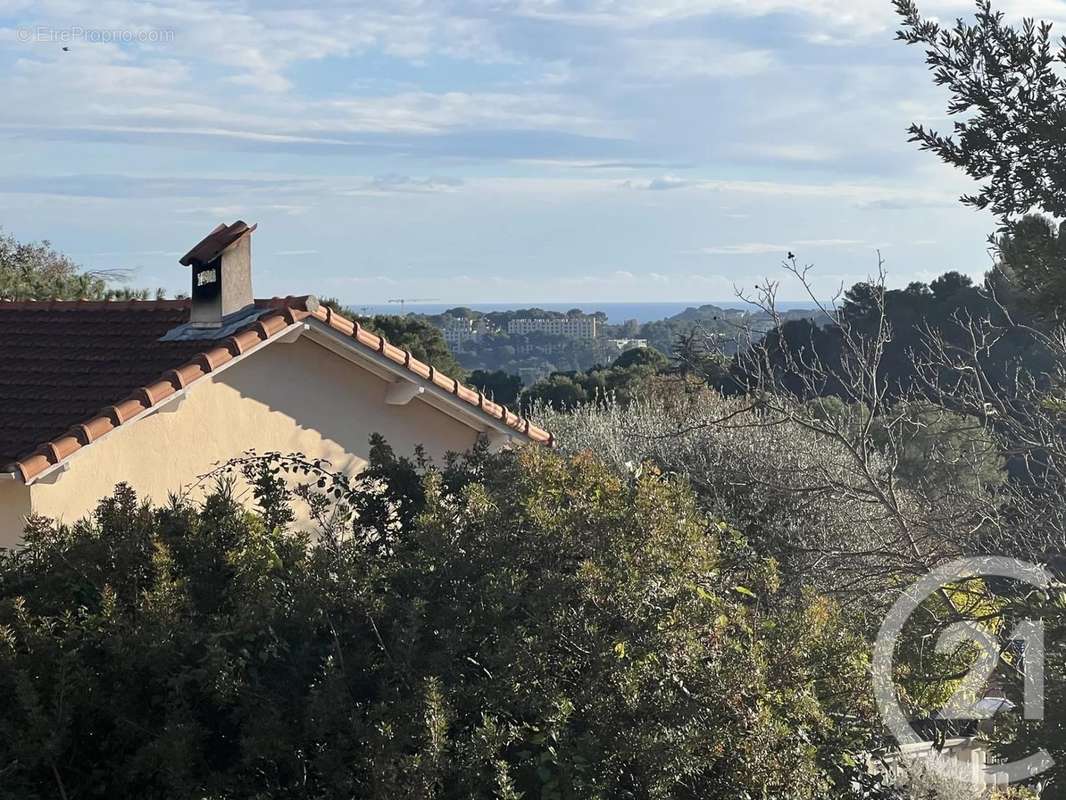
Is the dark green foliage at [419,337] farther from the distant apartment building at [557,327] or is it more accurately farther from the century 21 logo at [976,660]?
the distant apartment building at [557,327]

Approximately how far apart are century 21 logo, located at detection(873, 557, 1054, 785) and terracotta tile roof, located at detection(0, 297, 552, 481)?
512 cm

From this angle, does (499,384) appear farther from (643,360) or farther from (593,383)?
(593,383)

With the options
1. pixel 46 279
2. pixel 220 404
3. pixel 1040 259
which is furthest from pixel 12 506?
pixel 46 279

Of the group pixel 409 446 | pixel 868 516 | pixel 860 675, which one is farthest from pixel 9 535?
pixel 868 516

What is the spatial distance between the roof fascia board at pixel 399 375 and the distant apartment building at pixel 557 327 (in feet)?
166

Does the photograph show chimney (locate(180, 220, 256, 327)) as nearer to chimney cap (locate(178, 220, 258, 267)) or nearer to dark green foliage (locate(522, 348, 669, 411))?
chimney cap (locate(178, 220, 258, 267))

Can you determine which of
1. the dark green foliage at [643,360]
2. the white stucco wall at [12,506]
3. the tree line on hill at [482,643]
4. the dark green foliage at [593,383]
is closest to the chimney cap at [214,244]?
the white stucco wall at [12,506]

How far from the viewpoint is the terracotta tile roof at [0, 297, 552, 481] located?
9.20 meters

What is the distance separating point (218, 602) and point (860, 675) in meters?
2.82

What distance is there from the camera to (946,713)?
651 centimetres

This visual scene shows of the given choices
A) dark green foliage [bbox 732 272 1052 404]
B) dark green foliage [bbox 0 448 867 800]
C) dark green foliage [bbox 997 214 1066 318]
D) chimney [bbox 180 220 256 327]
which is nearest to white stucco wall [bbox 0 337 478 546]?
chimney [bbox 180 220 256 327]

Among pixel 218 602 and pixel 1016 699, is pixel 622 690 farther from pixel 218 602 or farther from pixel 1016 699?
pixel 1016 699

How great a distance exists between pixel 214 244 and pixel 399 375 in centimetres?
202

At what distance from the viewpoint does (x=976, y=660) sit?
6.79 metres
